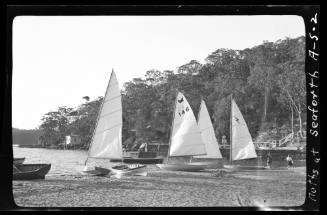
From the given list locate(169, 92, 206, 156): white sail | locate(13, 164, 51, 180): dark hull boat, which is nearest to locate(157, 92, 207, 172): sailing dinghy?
locate(169, 92, 206, 156): white sail

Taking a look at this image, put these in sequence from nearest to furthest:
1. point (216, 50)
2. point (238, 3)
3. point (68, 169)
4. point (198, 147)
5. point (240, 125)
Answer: point (238, 3) → point (216, 50) → point (68, 169) → point (240, 125) → point (198, 147)

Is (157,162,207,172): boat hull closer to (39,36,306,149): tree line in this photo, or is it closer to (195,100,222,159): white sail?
(195,100,222,159): white sail

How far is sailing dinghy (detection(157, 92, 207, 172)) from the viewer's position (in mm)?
6219

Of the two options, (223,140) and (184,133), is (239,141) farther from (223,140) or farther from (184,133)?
(184,133)

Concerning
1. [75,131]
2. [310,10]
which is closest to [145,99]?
[75,131]

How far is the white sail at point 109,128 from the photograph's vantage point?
211 inches

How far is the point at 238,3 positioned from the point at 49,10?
177cm

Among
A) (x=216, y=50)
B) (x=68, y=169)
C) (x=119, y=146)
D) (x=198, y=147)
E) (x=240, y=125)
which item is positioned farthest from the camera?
(x=198, y=147)

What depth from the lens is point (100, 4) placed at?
4.36 metres

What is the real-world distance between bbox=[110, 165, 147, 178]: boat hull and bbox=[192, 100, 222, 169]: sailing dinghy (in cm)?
102

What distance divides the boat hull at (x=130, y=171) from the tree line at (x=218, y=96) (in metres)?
0.35

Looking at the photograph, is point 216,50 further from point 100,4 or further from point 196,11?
point 100,4

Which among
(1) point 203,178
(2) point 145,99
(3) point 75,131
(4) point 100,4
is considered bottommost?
(1) point 203,178

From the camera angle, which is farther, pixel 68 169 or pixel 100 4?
pixel 68 169
